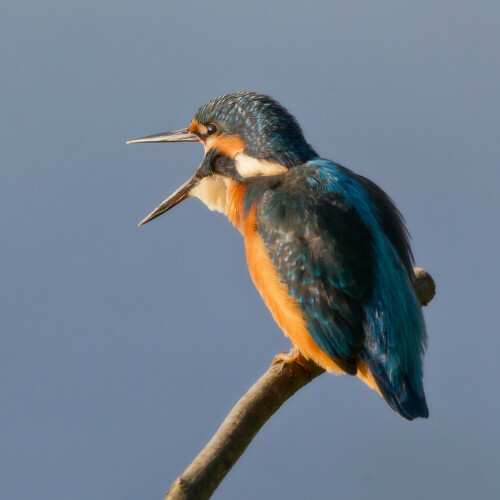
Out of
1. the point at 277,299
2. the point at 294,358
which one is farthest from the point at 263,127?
the point at 294,358

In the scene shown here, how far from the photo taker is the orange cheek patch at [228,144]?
1887 mm

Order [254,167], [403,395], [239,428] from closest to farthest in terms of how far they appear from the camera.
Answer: [239,428] → [403,395] → [254,167]

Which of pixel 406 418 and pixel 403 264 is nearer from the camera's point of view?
pixel 406 418

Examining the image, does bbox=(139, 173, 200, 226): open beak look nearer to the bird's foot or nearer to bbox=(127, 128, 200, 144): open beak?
bbox=(127, 128, 200, 144): open beak

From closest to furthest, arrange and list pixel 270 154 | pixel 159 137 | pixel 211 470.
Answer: pixel 211 470
pixel 270 154
pixel 159 137

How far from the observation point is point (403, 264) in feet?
5.65

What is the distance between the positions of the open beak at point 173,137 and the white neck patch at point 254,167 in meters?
0.19

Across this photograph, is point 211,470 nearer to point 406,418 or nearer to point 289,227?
point 406,418

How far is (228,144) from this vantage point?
1.91 meters

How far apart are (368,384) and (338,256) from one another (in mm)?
285

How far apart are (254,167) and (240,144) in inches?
3.1

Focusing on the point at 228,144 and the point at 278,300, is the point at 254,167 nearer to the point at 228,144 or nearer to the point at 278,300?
the point at 228,144

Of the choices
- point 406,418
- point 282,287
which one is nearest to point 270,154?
point 282,287

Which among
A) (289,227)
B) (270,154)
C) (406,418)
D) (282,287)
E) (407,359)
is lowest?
(406,418)
